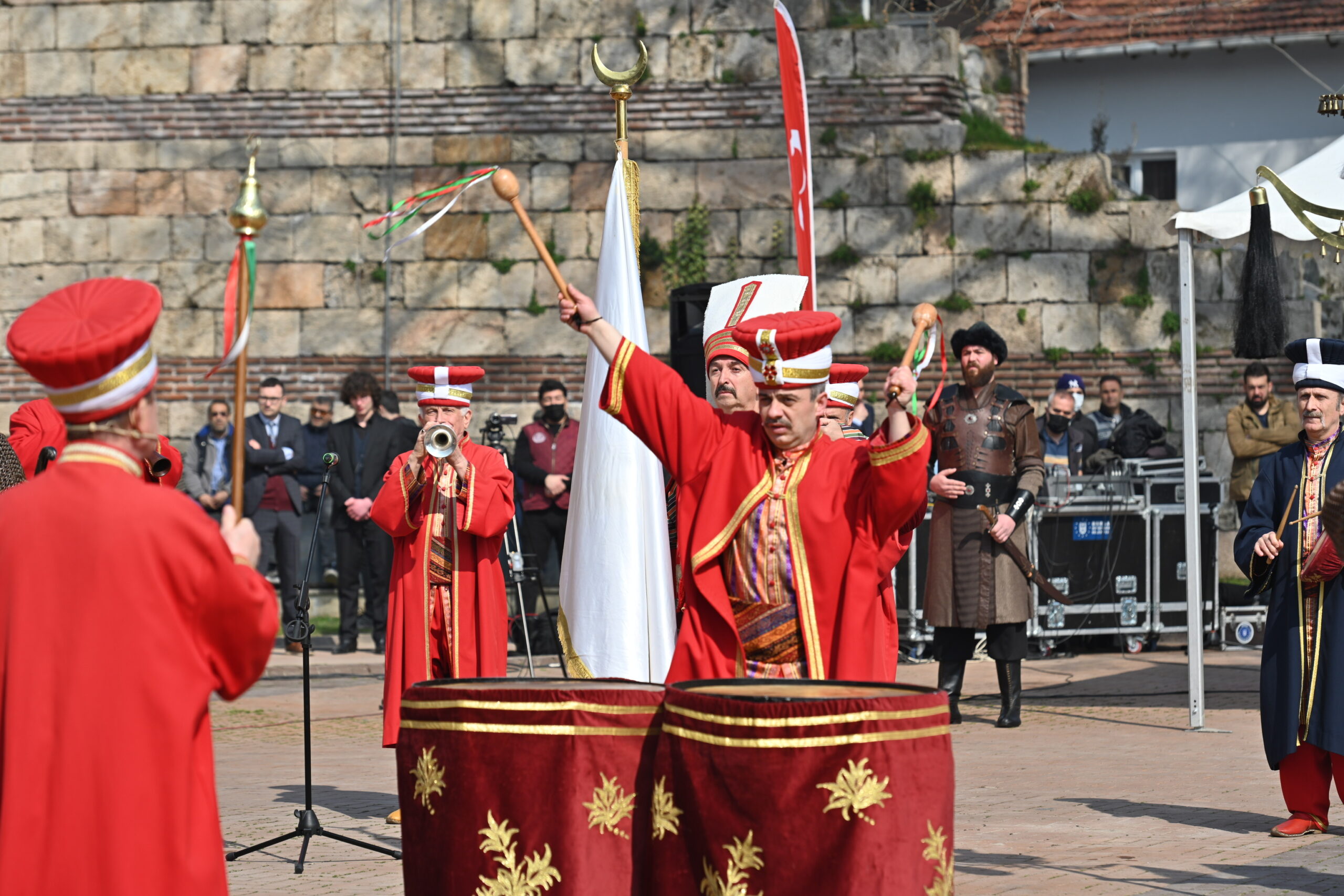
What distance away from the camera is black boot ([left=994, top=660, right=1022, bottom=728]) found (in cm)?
1041

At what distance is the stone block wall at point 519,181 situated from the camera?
16.2 meters

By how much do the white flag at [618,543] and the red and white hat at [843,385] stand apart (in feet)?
5.03

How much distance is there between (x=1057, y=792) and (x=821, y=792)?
4.50m

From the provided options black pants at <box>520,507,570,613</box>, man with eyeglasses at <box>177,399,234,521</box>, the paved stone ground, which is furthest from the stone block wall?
the paved stone ground

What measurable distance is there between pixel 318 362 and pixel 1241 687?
359 inches

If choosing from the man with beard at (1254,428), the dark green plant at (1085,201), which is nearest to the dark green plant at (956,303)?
the dark green plant at (1085,201)

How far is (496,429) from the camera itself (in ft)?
45.6

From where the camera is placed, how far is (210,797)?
148 inches

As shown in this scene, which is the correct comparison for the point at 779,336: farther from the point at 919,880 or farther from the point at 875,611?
the point at 919,880

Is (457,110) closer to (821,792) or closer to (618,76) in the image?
(618,76)

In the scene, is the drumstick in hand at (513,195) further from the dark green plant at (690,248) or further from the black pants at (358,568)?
the dark green plant at (690,248)

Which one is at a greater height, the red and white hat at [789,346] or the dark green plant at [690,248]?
the dark green plant at [690,248]

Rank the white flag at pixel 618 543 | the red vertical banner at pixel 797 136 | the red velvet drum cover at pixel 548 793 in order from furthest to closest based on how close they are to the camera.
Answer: the red vertical banner at pixel 797 136 → the white flag at pixel 618 543 → the red velvet drum cover at pixel 548 793

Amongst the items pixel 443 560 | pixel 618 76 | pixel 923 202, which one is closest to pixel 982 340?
pixel 618 76
